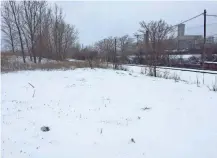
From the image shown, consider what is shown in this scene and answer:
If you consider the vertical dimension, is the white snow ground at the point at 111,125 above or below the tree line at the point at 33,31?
below

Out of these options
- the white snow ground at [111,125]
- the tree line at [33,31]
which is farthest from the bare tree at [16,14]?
the white snow ground at [111,125]

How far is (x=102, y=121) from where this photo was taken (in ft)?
16.9

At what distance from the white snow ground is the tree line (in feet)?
81.0

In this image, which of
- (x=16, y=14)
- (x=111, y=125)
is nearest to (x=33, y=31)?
(x=16, y=14)

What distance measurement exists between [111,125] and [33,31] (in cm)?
3062

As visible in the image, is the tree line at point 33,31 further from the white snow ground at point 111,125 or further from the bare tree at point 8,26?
the white snow ground at point 111,125

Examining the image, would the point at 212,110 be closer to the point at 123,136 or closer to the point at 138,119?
the point at 138,119

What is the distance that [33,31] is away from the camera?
106 ft

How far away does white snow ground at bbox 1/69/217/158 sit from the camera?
3.71 meters

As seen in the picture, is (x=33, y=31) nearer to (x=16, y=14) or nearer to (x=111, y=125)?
(x=16, y=14)

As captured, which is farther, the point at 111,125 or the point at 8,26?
the point at 8,26

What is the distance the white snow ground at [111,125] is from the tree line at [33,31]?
81.0ft

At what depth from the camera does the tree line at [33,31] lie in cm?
3206

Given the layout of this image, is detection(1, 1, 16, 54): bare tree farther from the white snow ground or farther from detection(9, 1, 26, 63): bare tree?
the white snow ground
